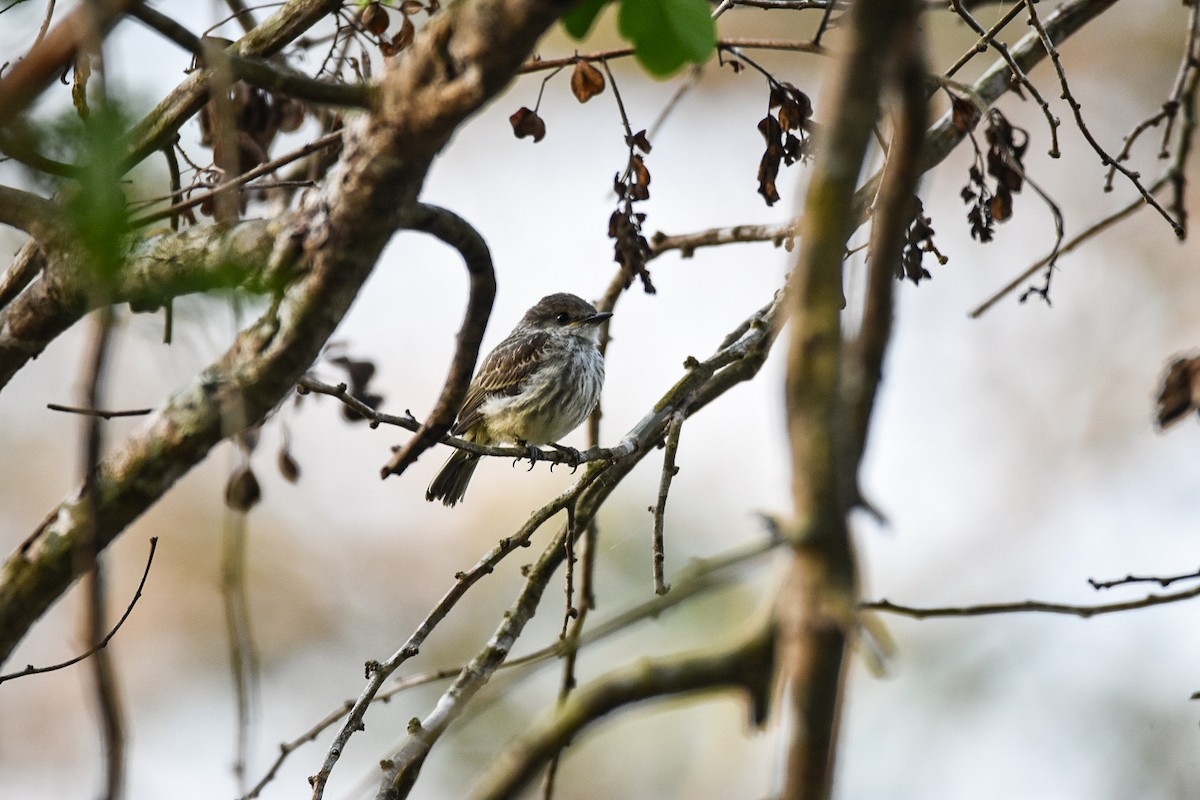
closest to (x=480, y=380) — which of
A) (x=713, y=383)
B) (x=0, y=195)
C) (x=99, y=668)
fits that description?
(x=713, y=383)

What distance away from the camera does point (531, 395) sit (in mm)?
6809

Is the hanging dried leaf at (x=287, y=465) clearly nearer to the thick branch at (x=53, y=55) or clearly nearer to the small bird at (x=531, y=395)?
the small bird at (x=531, y=395)

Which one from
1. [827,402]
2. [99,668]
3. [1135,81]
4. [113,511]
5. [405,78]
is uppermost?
[1135,81]

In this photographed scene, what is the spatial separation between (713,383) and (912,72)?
3045 millimetres

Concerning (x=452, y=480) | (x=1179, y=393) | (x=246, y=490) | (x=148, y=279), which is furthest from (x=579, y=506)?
(x=452, y=480)

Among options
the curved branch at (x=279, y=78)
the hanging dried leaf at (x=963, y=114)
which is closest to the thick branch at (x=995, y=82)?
the hanging dried leaf at (x=963, y=114)

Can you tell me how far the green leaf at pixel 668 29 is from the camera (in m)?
2.46

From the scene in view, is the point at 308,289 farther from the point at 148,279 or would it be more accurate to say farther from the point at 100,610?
the point at 100,610

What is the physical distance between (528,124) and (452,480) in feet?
10.2

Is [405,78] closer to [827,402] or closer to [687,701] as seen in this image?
[827,402]

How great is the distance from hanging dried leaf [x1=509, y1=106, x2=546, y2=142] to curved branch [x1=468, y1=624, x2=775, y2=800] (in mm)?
2735

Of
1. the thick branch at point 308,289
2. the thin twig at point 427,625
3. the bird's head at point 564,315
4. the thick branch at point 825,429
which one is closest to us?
the thick branch at point 825,429

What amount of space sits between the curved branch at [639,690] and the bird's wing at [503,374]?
516 cm

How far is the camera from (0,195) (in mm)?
2791
